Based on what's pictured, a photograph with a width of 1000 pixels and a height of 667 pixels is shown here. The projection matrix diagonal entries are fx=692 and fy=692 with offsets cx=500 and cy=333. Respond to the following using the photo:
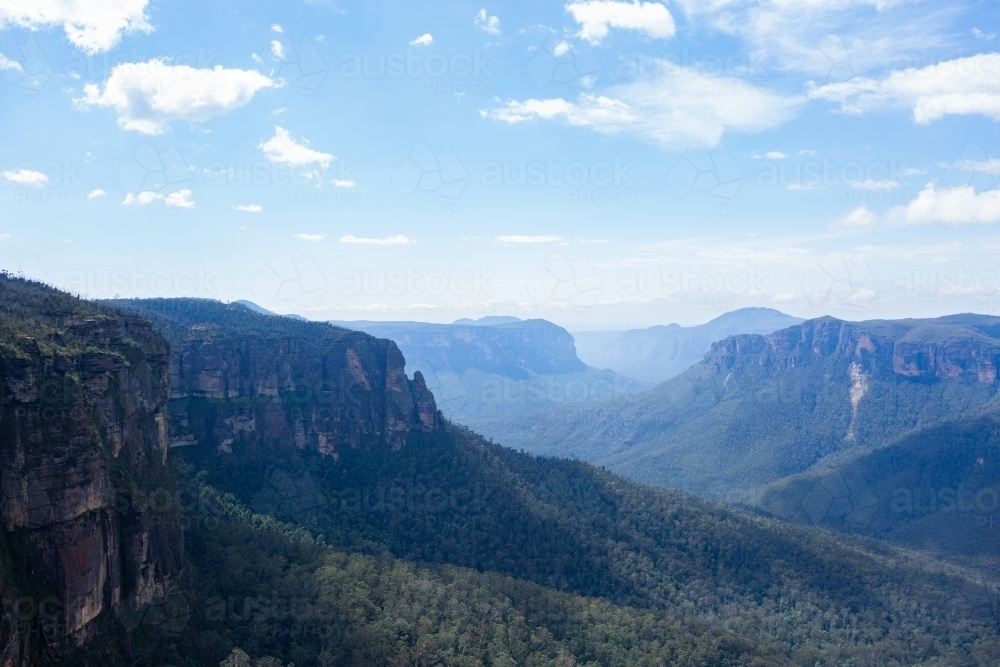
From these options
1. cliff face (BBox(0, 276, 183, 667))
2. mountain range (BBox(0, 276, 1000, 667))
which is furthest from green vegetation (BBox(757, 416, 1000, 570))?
cliff face (BBox(0, 276, 183, 667))

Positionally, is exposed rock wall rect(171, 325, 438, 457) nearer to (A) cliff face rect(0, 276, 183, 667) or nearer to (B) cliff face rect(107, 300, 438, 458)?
(B) cliff face rect(107, 300, 438, 458)

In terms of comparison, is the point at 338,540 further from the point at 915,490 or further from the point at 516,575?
the point at 915,490

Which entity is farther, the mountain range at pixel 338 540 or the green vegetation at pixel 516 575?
the green vegetation at pixel 516 575

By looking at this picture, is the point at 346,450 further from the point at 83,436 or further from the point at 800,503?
the point at 800,503

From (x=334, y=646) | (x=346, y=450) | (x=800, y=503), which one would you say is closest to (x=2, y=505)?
(x=334, y=646)

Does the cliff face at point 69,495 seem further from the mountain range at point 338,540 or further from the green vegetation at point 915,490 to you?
the green vegetation at point 915,490

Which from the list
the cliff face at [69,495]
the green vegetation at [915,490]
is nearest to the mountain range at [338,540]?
the cliff face at [69,495]

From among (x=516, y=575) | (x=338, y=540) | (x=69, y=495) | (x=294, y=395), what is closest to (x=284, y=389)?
(x=294, y=395)
